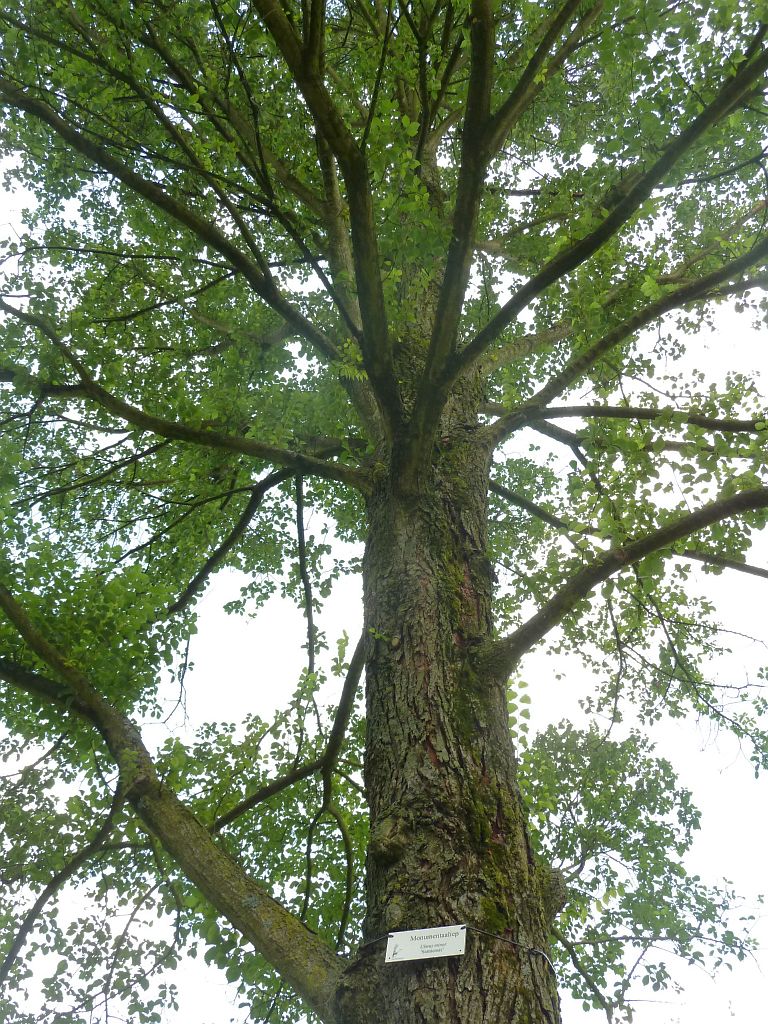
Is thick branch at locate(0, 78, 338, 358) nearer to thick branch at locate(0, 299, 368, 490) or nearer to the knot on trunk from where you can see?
thick branch at locate(0, 299, 368, 490)

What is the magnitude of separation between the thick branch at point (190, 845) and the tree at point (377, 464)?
0.01 meters

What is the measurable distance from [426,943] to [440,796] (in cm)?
52

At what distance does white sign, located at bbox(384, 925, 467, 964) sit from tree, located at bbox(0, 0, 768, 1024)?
0.06 meters

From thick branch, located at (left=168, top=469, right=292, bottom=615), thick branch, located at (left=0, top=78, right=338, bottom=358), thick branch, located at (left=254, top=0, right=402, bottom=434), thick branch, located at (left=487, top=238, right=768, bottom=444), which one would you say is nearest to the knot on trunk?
thick branch, located at (left=254, top=0, right=402, bottom=434)

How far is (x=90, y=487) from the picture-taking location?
661 centimetres

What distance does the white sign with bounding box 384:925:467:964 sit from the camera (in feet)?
7.52

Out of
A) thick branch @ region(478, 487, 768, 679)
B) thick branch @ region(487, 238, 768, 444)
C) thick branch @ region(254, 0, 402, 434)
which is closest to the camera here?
thick branch @ region(254, 0, 402, 434)

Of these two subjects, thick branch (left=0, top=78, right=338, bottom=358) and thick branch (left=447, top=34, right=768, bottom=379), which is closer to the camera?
thick branch (left=447, top=34, right=768, bottom=379)

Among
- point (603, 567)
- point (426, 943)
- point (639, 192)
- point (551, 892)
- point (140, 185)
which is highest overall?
point (140, 185)

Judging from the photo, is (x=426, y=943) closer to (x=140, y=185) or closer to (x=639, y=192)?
(x=639, y=192)

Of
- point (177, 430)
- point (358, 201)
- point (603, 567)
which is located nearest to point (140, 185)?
point (177, 430)

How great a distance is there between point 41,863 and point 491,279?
206 inches

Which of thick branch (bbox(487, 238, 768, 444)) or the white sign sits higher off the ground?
thick branch (bbox(487, 238, 768, 444))

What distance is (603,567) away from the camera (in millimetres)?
2920
